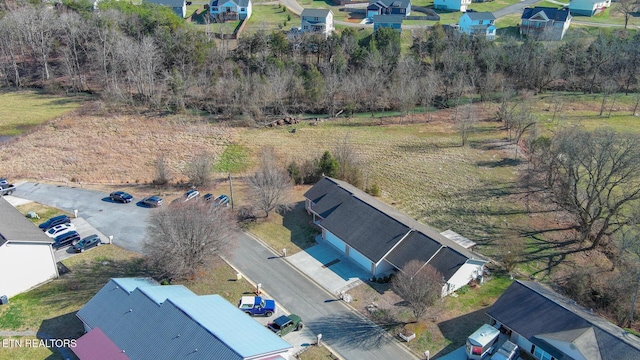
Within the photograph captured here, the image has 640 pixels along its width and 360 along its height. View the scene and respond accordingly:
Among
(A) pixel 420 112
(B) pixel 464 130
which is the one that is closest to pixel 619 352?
(B) pixel 464 130

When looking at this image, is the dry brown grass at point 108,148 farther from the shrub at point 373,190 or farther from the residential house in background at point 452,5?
the residential house in background at point 452,5

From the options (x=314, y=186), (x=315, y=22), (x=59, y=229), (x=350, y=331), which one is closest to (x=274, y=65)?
(x=315, y=22)

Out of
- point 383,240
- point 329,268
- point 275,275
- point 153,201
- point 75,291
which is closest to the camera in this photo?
point 75,291

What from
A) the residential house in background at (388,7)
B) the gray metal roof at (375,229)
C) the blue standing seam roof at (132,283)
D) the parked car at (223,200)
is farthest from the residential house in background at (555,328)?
the residential house in background at (388,7)

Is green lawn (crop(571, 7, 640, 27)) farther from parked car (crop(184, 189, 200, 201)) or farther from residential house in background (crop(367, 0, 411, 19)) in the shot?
parked car (crop(184, 189, 200, 201))

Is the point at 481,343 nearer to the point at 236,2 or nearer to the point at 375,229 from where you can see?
the point at 375,229

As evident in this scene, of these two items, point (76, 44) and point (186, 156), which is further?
point (76, 44)

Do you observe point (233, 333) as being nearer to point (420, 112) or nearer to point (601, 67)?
point (420, 112)
